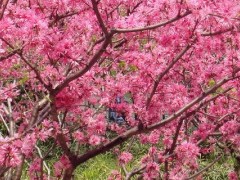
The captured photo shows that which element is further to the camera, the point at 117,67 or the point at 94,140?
the point at 117,67

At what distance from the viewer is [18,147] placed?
2.97 m

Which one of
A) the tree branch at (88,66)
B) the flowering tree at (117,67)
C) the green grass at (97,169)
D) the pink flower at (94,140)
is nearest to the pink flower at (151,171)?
the flowering tree at (117,67)

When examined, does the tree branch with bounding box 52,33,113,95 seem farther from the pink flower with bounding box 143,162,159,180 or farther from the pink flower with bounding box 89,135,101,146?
the pink flower with bounding box 143,162,159,180

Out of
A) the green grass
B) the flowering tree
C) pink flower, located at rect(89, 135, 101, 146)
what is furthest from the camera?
the green grass

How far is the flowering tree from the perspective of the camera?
306 cm

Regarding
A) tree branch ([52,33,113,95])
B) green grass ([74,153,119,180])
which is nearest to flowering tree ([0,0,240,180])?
tree branch ([52,33,113,95])

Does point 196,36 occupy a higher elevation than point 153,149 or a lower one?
Answer: higher

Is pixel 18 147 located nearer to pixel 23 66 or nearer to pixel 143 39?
pixel 23 66

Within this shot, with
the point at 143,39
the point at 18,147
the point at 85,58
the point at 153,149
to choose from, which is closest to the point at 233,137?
the point at 153,149

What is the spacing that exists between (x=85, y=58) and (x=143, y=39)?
1142 mm

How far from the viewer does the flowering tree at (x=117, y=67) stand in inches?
121

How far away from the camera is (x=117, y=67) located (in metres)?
4.56

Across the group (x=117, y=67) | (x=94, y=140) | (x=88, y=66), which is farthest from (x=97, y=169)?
(x=88, y=66)

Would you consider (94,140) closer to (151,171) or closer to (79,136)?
(79,136)
